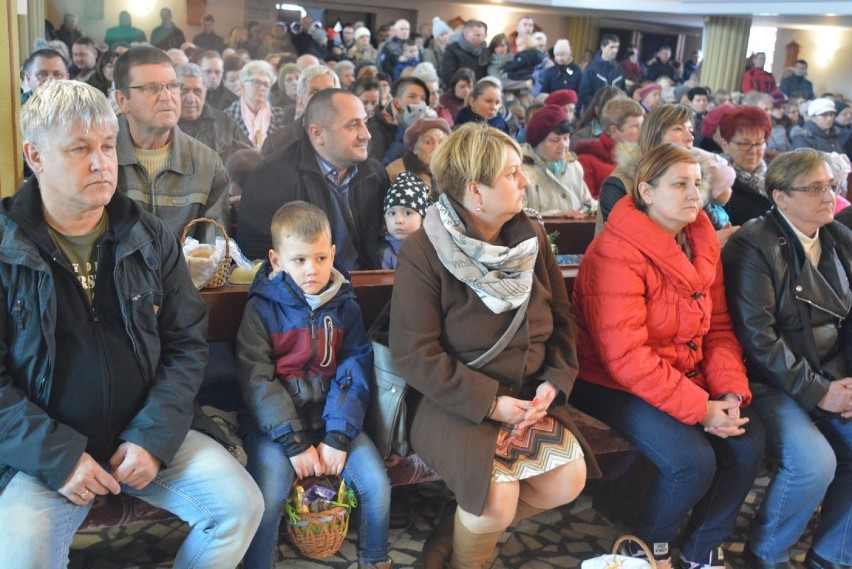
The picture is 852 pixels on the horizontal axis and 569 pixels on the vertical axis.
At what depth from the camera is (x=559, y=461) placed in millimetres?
2447

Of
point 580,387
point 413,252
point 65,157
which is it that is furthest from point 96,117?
point 580,387

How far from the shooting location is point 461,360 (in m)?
2.48

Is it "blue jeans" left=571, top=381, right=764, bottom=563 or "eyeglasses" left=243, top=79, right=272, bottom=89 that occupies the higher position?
"eyeglasses" left=243, top=79, right=272, bottom=89

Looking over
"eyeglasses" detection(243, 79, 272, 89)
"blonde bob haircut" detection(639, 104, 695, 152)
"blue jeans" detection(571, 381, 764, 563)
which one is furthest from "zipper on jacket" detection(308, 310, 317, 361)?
"eyeglasses" detection(243, 79, 272, 89)

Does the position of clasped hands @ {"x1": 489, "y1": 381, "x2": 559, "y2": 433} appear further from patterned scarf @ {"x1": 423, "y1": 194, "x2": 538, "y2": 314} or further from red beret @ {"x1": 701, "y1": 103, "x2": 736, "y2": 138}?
red beret @ {"x1": 701, "y1": 103, "x2": 736, "y2": 138}

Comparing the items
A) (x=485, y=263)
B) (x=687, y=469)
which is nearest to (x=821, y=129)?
(x=687, y=469)

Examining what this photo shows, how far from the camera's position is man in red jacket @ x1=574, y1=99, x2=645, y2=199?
4828mm

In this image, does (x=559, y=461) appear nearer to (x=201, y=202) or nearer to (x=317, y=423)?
(x=317, y=423)

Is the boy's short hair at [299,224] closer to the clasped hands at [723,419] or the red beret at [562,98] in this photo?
the clasped hands at [723,419]

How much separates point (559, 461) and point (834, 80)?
59.5ft

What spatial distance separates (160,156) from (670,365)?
2000 mm

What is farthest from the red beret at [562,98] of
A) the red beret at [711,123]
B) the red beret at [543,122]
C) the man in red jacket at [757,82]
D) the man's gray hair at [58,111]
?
the man in red jacket at [757,82]

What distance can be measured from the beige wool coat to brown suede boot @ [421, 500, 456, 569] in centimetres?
26

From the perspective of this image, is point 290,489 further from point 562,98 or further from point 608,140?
point 562,98
